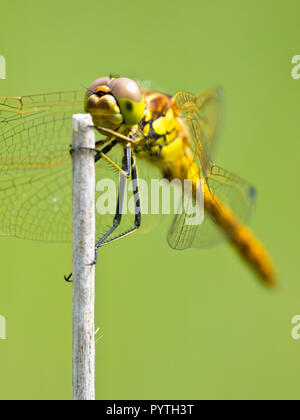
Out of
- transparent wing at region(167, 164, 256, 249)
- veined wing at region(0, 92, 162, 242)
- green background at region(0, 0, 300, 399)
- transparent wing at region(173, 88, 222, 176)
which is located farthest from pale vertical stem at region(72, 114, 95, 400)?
green background at region(0, 0, 300, 399)

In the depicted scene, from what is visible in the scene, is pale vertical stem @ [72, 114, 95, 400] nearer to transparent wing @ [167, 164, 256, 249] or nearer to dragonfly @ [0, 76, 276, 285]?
dragonfly @ [0, 76, 276, 285]

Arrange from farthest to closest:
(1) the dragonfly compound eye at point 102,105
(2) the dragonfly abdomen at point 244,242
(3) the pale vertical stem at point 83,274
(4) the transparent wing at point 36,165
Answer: (2) the dragonfly abdomen at point 244,242 < (4) the transparent wing at point 36,165 < (1) the dragonfly compound eye at point 102,105 < (3) the pale vertical stem at point 83,274

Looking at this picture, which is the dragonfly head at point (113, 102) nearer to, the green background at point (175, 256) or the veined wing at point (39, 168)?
the veined wing at point (39, 168)

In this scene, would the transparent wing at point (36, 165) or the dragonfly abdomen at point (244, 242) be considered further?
the dragonfly abdomen at point (244, 242)

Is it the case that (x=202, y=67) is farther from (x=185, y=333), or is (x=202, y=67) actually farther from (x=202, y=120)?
(x=185, y=333)

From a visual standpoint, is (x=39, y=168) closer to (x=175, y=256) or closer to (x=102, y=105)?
(x=102, y=105)

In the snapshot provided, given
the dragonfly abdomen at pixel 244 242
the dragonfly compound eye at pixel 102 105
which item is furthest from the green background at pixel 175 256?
the dragonfly compound eye at pixel 102 105
